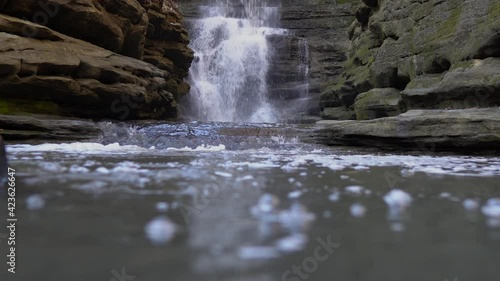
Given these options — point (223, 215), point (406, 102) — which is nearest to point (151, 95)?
point (406, 102)

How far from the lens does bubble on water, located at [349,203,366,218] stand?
2187 mm

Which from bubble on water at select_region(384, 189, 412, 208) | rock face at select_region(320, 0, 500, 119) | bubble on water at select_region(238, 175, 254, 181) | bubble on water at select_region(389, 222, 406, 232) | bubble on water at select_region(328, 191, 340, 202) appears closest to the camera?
bubble on water at select_region(389, 222, 406, 232)

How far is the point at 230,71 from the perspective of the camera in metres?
22.8

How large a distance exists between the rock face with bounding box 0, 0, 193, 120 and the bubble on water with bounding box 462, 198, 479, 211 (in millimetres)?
10298

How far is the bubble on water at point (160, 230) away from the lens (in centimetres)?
172

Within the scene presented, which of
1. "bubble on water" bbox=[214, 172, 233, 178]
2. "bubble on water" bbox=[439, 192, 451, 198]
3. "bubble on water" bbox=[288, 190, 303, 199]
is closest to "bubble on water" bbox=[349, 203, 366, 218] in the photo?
"bubble on water" bbox=[288, 190, 303, 199]

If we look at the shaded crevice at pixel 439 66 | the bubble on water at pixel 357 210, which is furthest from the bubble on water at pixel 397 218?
the shaded crevice at pixel 439 66

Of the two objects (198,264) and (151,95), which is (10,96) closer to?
(151,95)

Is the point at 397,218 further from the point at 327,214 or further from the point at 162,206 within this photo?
the point at 162,206

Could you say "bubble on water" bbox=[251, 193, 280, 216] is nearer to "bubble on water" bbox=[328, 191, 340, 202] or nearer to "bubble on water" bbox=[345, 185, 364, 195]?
"bubble on water" bbox=[328, 191, 340, 202]

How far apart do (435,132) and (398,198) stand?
544cm

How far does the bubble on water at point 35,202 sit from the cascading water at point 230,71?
18.3 meters

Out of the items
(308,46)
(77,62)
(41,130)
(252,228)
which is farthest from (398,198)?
(308,46)

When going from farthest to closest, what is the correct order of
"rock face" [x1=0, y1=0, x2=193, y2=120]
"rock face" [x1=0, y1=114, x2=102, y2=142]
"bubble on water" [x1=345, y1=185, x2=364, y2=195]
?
1. "rock face" [x1=0, y1=0, x2=193, y2=120]
2. "rock face" [x1=0, y1=114, x2=102, y2=142]
3. "bubble on water" [x1=345, y1=185, x2=364, y2=195]
